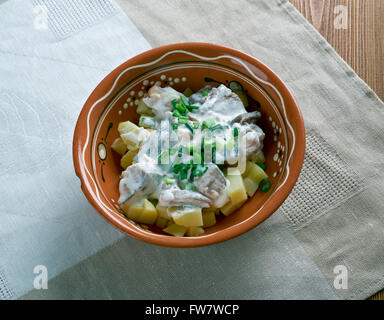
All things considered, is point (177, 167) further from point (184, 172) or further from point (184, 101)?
point (184, 101)

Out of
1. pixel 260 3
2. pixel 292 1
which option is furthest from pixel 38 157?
pixel 292 1

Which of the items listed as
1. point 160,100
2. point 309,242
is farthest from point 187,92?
point 309,242

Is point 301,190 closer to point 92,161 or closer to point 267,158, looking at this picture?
point 267,158

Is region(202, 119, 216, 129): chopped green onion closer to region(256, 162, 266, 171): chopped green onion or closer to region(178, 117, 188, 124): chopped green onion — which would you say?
region(178, 117, 188, 124): chopped green onion

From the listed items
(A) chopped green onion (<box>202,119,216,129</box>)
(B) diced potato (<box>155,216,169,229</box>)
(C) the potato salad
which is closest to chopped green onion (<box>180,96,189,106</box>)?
(C) the potato salad

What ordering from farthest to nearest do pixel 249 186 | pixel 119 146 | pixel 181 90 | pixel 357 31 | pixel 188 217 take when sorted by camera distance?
pixel 357 31
pixel 181 90
pixel 119 146
pixel 249 186
pixel 188 217

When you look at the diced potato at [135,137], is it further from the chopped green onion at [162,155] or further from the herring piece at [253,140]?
the herring piece at [253,140]
